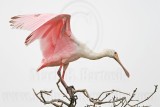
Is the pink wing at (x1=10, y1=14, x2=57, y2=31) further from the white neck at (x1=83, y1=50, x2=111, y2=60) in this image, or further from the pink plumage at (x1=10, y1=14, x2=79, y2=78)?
the white neck at (x1=83, y1=50, x2=111, y2=60)

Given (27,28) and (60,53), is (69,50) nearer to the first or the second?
(60,53)

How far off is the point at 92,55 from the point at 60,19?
0.59ft

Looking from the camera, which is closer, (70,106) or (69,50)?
Result: (70,106)

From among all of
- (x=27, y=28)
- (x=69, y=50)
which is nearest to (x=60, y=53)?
(x=69, y=50)

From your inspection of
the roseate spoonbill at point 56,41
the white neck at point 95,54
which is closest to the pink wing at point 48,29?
the roseate spoonbill at point 56,41

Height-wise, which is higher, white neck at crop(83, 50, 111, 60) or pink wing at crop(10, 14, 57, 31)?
pink wing at crop(10, 14, 57, 31)

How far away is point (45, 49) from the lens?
51.3 inches

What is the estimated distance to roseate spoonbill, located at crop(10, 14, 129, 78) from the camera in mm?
1229

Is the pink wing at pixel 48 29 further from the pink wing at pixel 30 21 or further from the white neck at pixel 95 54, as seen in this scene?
the white neck at pixel 95 54

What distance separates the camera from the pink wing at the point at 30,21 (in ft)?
3.93

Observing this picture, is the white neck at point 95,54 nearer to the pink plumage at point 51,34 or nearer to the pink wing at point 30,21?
the pink plumage at point 51,34

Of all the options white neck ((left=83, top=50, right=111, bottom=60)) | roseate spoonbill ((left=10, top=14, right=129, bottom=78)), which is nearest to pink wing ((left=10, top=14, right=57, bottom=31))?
roseate spoonbill ((left=10, top=14, right=129, bottom=78))

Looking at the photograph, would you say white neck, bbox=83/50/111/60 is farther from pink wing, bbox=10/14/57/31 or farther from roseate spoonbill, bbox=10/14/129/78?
pink wing, bbox=10/14/57/31

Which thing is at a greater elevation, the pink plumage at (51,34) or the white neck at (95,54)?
the pink plumage at (51,34)
